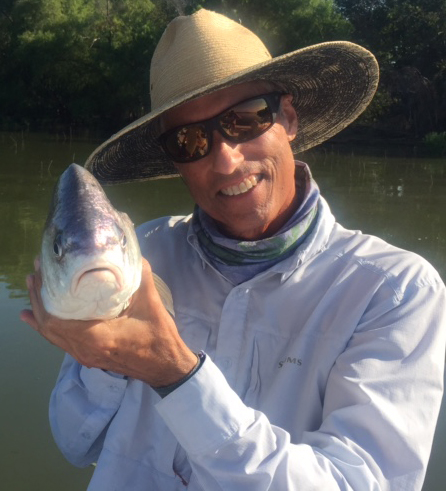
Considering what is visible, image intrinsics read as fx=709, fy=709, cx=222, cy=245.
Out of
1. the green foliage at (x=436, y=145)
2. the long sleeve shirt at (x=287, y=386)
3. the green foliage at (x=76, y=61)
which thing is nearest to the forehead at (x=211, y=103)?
the long sleeve shirt at (x=287, y=386)

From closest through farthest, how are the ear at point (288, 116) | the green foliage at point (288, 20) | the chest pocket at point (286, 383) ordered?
1. the chest pocket at point (286, 383)
2. the ear at point (288, 116)
3. the green foliage at point (288, 20)

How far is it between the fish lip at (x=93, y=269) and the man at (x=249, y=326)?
0.62 ft

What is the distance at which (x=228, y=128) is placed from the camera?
258 centimetres

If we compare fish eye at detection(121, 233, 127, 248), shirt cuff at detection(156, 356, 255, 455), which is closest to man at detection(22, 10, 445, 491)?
shirt cuff at detection(156, 356, 255, 455)

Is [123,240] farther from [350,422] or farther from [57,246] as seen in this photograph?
[350,422]

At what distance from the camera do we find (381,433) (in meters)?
1.95

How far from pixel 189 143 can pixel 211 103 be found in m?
0.17

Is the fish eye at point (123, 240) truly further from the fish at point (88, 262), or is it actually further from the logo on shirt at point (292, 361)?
the logo on shirt at point (292, 361)

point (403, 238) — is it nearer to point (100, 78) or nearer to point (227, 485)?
point (227, 485)

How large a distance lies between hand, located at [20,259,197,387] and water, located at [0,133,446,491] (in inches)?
113

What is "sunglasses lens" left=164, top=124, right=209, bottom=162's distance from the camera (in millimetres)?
2604

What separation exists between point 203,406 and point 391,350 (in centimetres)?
58

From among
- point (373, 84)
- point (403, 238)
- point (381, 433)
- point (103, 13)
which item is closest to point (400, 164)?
point (403, 238)

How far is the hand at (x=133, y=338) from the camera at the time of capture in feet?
6.01
